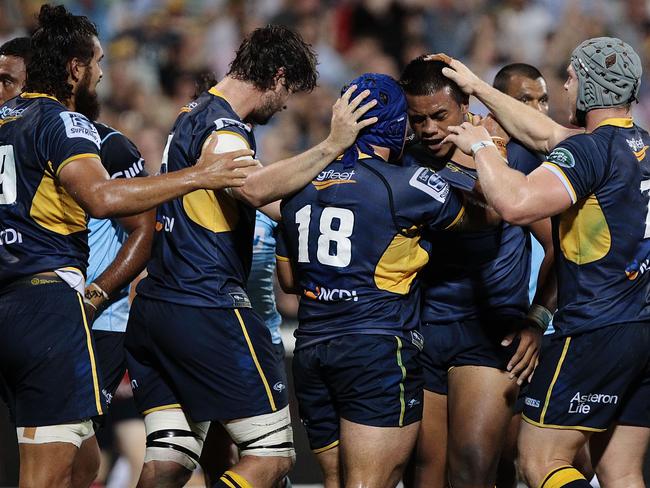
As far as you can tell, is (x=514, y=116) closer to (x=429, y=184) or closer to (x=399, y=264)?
(x=429, y=184)

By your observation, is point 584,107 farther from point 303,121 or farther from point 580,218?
point 303,121

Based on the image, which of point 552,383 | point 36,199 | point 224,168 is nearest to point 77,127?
point 36,199

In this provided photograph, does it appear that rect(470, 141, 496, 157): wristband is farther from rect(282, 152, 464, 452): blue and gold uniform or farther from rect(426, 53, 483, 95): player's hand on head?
rect(426, 53, 483, 95): player's hand on head

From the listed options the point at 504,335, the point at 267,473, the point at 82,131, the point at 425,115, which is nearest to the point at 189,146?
the point at 82,131

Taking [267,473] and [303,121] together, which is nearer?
[267,473]

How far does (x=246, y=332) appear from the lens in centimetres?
474

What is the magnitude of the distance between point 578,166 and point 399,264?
918 millimetres

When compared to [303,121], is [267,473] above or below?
below

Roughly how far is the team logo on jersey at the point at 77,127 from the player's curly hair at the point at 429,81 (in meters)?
1.66

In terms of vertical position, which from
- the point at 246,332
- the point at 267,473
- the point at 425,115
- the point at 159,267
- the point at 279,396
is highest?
the point at 425,115

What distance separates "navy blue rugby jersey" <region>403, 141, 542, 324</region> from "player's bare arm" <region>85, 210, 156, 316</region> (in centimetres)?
150

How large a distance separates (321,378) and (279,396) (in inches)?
9.1

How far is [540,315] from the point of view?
5.34 metres

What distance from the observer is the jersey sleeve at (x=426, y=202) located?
454 centimetres
